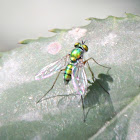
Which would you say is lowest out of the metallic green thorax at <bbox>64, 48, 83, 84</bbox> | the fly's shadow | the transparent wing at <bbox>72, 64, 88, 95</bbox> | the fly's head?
the fly's shadow

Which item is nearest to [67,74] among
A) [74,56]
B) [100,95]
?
[74,56]

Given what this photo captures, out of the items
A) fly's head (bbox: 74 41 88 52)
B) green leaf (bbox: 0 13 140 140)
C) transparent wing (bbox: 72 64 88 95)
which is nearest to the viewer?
green leaf (bbox: 0 13 140 140)

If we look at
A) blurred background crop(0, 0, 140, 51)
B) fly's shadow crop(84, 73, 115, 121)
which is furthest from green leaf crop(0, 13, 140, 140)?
blurred background crop(0, 0, 140, 51)

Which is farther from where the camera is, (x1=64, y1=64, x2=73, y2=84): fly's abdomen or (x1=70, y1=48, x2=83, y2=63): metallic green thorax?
(x1=70, y1=48, x2=83, y2=63): metallic green thorax

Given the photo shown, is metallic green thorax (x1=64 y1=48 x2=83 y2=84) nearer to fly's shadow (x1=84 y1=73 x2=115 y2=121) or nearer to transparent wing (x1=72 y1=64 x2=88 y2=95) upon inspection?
transparent wing (x1=72 y1=64 x2=88 y2=95)

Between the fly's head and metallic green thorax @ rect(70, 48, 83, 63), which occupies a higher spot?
the fly's head

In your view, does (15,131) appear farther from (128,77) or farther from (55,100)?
(128,77)
